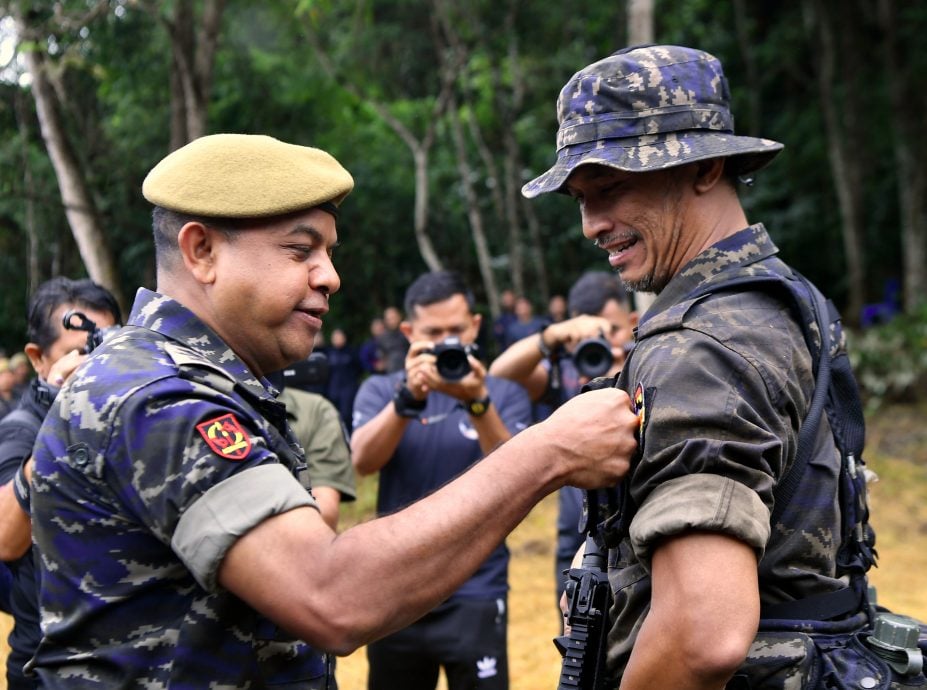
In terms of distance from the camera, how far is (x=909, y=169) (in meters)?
13.5

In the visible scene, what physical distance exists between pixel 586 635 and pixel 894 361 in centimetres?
1102

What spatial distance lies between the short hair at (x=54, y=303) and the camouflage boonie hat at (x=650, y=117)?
7.87 ft

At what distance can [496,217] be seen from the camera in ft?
62.1

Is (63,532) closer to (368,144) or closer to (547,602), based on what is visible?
(547,602)

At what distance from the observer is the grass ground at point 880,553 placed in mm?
6027

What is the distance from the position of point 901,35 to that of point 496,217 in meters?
7.85

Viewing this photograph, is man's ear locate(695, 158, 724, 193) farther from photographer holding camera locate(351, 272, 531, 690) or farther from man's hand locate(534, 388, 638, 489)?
photographer holding camera locate(351, 272, 531, 690)

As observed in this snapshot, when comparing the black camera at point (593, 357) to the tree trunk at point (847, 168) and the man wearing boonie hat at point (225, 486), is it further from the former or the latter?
the tree trunk at point (847, 168)

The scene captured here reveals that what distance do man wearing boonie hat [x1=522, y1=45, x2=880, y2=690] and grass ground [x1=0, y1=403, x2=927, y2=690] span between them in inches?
156

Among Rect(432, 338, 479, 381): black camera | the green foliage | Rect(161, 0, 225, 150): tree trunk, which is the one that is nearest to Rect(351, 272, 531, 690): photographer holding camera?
Rect(432, 338, 479, 381): black camera

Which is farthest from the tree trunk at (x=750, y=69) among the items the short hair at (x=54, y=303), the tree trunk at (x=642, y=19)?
the short hair at (x=54, y=303)

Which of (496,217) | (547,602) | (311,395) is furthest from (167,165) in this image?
(496,217)

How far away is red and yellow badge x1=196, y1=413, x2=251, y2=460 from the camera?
1.65 meters

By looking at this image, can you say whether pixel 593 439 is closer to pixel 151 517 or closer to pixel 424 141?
pixel 151 517
